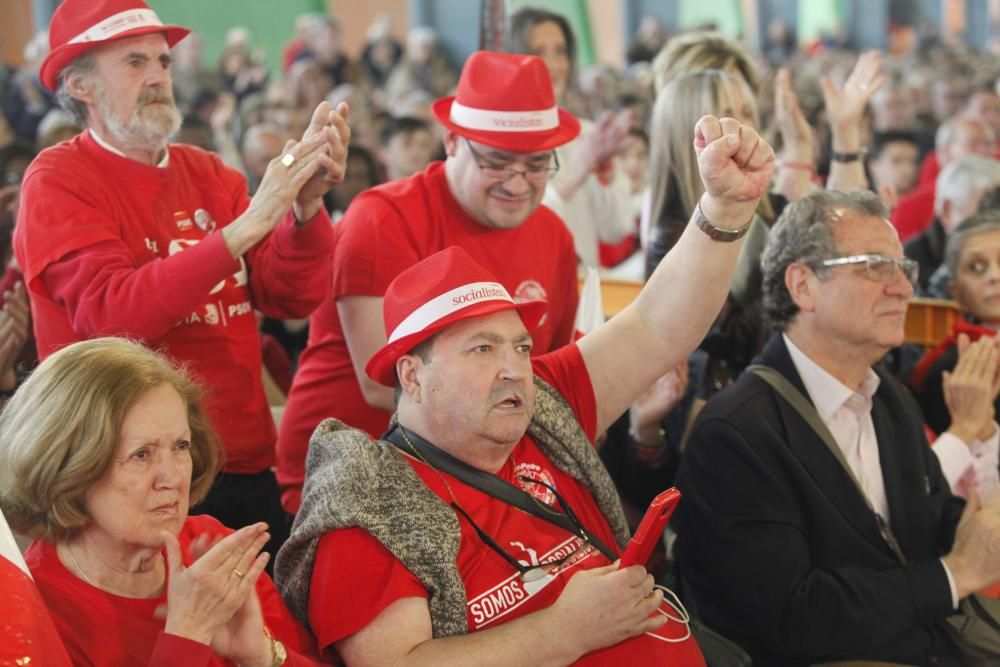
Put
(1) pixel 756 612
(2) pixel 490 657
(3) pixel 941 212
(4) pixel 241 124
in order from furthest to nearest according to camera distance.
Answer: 1. (4) pixel 241 124
2. (3) pixel 941 212
3. (1) pixel 756 612
4. (2) pixel 490 657

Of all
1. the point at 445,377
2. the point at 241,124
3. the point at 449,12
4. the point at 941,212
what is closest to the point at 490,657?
the point at 445,377

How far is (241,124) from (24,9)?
24.9 feet

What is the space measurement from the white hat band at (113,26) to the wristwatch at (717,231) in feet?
A: 4.13

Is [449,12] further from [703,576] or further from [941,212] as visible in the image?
[703,576]

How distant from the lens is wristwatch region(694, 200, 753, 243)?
8.46ft

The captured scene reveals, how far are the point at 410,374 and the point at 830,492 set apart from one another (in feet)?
3.38

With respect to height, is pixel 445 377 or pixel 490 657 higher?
→ pixel 445 377

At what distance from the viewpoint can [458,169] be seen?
10.1 ft

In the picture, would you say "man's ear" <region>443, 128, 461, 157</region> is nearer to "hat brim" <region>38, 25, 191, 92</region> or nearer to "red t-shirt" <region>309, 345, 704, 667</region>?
"hat brim" <region>38, 25, 191, 92</region>

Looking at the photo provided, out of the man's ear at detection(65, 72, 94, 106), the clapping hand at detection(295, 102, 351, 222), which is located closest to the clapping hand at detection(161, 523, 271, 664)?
the clapping hand at detection(295, 102, 351, 222)

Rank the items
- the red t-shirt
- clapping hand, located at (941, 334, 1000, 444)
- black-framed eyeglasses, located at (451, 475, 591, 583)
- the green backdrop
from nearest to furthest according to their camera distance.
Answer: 1. the red t-shirt
2. black-framed eyeglasses, located at (451, 475, 591, 583)
3. clapping hand, located at (941, 334, 1000, 444)
4. the green backdrop

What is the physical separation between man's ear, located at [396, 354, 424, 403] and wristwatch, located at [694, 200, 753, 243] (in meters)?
0.65

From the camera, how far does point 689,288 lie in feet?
8.66

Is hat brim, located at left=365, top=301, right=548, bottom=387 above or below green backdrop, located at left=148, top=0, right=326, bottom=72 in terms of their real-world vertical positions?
above
